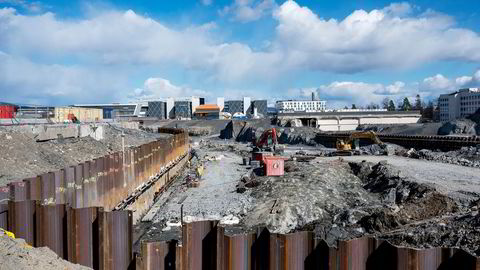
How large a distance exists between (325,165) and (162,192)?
1201 cm

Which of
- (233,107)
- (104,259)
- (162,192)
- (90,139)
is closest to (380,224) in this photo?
(104,259)

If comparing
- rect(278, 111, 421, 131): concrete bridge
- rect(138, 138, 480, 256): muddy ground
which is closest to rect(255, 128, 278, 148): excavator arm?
rect(138, 138, 480, 256): muddy ground

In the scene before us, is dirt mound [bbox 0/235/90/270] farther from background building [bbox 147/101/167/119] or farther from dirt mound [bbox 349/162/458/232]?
background building [bbox 147/101/167/119]

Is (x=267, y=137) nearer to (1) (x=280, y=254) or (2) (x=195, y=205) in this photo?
(2) (x=195, y=205)

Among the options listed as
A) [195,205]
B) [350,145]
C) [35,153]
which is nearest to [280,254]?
[195,205]

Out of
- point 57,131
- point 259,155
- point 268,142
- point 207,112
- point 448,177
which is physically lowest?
point 448,177

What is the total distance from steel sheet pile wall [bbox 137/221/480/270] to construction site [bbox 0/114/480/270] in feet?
0.05

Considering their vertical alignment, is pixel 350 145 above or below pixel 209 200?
above

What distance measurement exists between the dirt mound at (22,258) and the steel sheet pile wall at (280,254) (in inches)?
56.4

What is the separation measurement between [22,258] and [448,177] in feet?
80.6

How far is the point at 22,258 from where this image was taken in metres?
5.83

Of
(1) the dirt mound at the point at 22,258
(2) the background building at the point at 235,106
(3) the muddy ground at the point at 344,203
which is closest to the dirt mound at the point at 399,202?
(3) the muddy ground at the point at 344,203

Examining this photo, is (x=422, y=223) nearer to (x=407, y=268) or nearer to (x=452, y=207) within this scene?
(x=452, y=207)

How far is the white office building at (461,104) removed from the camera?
129175 millimetres
